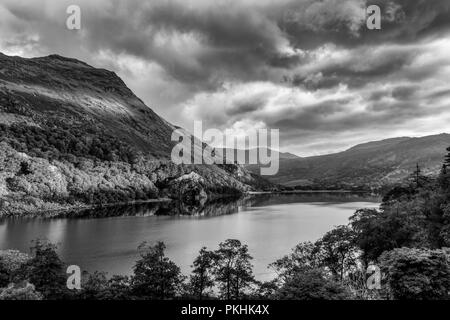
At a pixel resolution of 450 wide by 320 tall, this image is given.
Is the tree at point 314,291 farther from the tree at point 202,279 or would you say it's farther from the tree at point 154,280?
the tree at point 202,279

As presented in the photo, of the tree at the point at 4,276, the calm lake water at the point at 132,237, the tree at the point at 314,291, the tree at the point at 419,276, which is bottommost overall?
the calm lake water at the point at 132,237

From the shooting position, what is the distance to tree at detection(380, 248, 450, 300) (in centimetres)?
2898

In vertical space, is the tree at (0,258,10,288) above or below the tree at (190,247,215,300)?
above

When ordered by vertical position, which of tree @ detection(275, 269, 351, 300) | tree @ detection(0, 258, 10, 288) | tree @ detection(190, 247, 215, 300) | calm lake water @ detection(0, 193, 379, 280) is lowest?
calm lake water @ detection(0, 193, 379, 280)

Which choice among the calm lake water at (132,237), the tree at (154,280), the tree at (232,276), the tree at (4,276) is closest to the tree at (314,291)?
the tree at (154,280)

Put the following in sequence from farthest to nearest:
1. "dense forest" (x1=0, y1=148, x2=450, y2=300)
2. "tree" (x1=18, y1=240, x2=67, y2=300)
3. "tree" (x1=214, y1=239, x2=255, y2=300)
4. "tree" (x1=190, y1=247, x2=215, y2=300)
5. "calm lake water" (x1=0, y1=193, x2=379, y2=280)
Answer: "calm lake water" (x1=0, y1=193, x2=379, y2=280)
"tree" (x1=214, y1=239, x2=255, y2=300)
"tree" (x1=190, y1=247, x2=215, y2=300)
"tree" (x1=18, y1=240, x2=67, y2=300)
"dense forest" (x1=0, y1=148, x2=450, y2=300)

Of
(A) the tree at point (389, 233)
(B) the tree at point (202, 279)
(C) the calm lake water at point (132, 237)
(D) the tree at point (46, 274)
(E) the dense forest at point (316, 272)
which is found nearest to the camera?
(E) the dense forest at point (316, 272)

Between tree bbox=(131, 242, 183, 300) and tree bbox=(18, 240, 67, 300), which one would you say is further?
tree bbox=(131, 242, 183, 300)

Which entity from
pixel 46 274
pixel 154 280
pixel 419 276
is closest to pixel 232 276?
pixel 154 280

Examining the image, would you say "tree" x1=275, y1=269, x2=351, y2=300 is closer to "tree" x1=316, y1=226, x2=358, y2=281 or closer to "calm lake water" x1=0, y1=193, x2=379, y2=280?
"tree" x1=316, y1=226, x2=358, y2=281

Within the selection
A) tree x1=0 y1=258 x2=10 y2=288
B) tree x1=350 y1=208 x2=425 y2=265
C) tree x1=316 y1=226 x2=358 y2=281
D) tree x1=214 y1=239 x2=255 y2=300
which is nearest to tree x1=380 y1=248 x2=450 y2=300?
tree x1=350 y1=208 x2=425 y2=265

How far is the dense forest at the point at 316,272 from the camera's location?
30062 millimetres

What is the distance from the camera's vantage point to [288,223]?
13950cm

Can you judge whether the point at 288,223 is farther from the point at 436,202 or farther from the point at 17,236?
the point at 17,236
